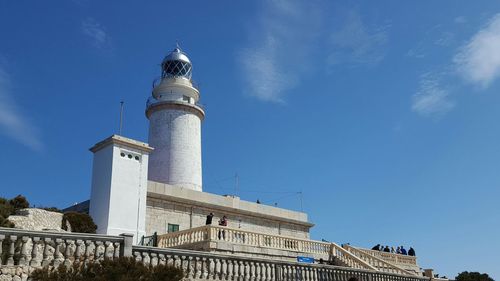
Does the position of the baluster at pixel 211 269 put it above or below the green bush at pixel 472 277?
below

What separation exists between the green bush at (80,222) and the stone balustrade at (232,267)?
987cm

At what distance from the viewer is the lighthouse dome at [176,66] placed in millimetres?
35938

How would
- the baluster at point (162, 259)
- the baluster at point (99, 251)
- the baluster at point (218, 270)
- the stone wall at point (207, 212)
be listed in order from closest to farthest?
the baluster at point (99, 251) < the baluster at point (162, 259) < the baluster at point (218, 270) < the stone wall at point (207, 212)

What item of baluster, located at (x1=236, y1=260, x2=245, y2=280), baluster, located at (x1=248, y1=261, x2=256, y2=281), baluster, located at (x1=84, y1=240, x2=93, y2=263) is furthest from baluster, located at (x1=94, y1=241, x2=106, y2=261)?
baluster, located at (x1=248, y1=261, x2=256, y2=281)

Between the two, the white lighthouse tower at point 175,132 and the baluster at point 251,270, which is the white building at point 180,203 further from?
the baluster at point 251,270

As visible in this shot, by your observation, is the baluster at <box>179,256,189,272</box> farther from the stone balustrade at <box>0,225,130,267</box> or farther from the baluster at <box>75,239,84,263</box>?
the baluster at <box>75,239,84,263</box>

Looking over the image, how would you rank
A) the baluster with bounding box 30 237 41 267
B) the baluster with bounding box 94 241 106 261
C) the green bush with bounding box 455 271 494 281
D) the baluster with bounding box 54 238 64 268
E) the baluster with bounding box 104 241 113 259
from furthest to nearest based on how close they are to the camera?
1. the green bush with bounding box 455 271 494 281
2. the baluster with bounding box 104 241 113 259
3. the baluster with bounding box 94 241 106 261
4. the baluster with bounding box 54 238 64 268
5. the baluster with bounding box 30 237 41 267

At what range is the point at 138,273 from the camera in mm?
10758

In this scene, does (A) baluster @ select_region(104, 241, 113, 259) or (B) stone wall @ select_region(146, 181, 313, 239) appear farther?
(B) stone wall @ select_region(146, 181, 313, 239)

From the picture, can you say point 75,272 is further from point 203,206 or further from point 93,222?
point 203,206

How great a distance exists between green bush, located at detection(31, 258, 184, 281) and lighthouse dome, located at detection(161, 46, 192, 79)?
25.8 metres

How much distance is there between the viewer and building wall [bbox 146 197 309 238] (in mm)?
25469

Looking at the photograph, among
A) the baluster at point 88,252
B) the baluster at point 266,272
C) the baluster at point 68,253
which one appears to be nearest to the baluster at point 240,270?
the baluster at point 266,272

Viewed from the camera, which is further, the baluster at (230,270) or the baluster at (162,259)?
the baluster at (230,270)
